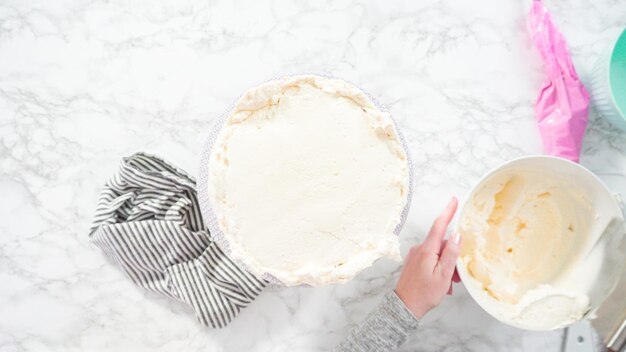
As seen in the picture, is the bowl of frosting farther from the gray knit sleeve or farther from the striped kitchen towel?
the striped kitchen towel

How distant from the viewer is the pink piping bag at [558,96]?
0.81 meters

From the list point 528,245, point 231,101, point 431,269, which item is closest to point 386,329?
point 431,269

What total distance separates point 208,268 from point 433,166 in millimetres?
386

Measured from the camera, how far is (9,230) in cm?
86

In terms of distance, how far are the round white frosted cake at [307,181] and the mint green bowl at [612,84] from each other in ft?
1.21

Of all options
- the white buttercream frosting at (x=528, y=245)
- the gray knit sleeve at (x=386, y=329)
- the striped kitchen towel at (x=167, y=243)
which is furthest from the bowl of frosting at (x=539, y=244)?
the striped kitchen towel at (x=167, y=243)

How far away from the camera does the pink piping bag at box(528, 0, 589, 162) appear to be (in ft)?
2.67

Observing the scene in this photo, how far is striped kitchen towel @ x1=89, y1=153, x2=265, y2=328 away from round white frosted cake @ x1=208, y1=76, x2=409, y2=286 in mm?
183

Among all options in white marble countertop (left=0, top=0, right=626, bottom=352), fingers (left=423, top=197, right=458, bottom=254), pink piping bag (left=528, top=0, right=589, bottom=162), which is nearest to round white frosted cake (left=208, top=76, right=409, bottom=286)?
fingers (left=423, top=197, right=458, bottom=254)

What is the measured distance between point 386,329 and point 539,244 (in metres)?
0.27

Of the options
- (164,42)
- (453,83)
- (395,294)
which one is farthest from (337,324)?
(164,42)

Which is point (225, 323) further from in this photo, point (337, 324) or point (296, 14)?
point (296, 14)

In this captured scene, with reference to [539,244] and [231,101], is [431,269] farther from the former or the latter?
[231,101]

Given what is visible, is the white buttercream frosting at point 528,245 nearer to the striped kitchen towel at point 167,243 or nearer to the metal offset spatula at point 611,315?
the metal offset spatula at point 611,315
